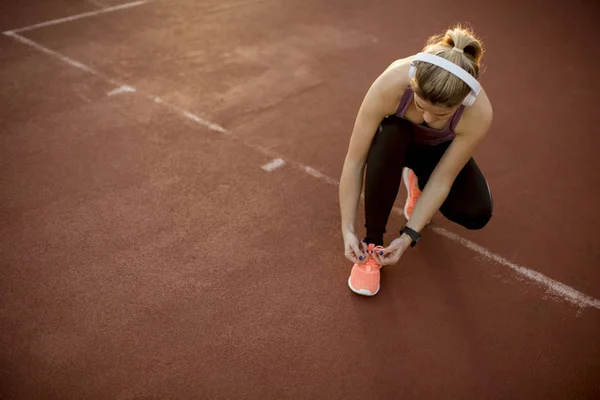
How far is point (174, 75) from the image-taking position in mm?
4133

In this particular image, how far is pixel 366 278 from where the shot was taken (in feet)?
7.52

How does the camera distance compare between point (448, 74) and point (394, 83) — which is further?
point (394, 83)

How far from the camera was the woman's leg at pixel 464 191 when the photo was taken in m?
2.25

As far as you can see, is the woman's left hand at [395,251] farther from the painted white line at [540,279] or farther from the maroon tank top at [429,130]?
the painted white line at [540,279]

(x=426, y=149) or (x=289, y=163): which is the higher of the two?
(x=426, y=149)

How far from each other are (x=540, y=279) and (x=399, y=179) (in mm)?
964

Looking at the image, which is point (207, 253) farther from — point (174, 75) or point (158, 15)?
point (158, 15)

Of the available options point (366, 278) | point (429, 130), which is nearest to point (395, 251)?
point (366, 278)

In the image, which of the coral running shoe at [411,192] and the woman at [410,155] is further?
the coral running shoe at [411,192]

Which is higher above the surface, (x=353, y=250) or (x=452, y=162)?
(x=452, y=162)

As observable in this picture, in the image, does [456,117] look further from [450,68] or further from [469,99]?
[450,68]

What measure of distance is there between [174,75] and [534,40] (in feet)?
13.0

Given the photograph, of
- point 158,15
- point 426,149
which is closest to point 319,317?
point 426,149

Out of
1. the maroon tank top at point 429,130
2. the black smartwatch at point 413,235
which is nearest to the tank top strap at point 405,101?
the maroon tank top at point 429,130
